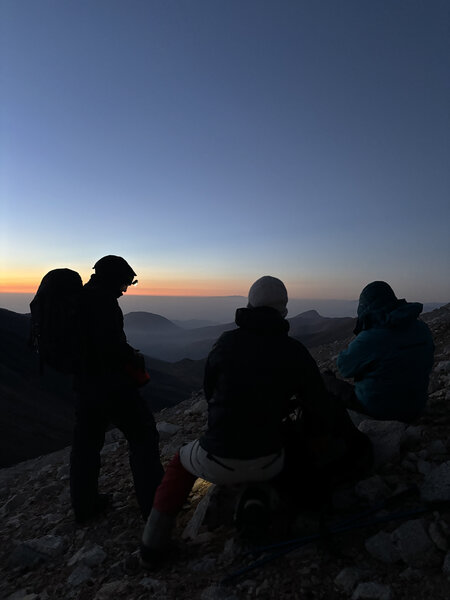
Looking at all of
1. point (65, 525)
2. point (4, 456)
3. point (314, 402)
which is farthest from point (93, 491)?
point (4, 456)

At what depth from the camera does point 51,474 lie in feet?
24.7

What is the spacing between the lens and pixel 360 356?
417 centimetres

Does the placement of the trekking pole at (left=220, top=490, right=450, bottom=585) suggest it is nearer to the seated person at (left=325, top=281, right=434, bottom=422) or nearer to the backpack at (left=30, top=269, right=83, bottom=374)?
the seated person at (left=325, top=281, right=434, bottom=422)

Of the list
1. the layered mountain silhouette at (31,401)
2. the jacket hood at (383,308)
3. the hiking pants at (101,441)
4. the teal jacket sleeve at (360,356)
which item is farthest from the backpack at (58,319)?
the layered mountain silhouette at (31,401)

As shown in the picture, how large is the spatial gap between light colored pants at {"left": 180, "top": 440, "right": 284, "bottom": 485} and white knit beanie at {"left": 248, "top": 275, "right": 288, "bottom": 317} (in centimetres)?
115

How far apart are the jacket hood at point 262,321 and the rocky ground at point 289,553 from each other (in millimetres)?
1594

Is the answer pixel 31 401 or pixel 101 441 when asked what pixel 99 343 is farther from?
pixel 31 401

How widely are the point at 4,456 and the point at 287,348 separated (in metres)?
34.1

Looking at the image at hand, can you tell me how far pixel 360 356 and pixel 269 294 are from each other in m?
1.59

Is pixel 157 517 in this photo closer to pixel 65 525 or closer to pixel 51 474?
pixel 65 525

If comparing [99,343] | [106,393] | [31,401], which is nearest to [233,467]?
[106,393]

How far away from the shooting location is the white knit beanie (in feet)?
10.4

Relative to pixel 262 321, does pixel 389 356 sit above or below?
below

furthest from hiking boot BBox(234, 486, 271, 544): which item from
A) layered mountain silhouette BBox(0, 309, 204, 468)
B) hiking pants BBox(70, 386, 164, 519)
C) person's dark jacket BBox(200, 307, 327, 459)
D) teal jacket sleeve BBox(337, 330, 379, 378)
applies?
layered mountain silhouette BBox(0, 309, 204, 468)
